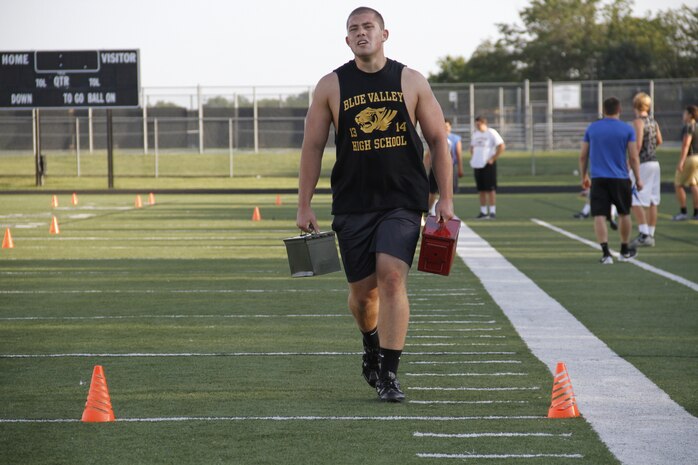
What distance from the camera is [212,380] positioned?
7.03 meters

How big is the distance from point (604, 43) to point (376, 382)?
7204cm

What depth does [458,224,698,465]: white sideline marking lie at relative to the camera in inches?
210

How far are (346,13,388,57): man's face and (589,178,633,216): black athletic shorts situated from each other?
24.7 feet

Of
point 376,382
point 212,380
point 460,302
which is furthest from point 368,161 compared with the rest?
point 460,302

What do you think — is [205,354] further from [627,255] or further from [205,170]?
[205,170]

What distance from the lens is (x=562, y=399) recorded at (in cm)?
596

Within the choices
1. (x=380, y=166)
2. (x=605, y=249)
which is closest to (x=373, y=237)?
(x=380, y=166)

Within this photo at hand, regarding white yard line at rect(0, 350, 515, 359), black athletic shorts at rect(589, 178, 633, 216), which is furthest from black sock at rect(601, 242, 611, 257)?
white yard line at rect(0, 350, 515, 359)

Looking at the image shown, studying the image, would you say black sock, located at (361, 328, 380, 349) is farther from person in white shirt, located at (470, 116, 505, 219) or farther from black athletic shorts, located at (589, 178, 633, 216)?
person in white shirt, located at (470, 116, 505, 219)

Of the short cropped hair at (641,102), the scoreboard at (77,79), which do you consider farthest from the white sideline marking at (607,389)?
the scoreboard at (77,79)

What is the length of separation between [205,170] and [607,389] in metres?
44.6

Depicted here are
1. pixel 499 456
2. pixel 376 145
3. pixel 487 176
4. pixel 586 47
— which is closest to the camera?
pixel 499 456

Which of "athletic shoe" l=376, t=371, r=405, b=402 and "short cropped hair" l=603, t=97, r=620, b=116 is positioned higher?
"short cropped hair" l=603, t=97, r=620, b=116

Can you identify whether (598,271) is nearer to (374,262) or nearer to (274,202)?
(374,262)
